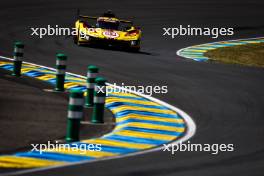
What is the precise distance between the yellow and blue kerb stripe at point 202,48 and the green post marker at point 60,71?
29.8 ft

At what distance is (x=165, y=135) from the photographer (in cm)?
1293

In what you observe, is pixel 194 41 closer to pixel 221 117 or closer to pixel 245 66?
pixel 245 66

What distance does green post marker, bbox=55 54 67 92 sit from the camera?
1686cm

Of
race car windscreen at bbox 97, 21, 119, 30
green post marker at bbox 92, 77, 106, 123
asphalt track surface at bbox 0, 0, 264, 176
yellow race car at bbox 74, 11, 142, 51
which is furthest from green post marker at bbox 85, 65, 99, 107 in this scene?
race car windscreen at bbox 97, 21, 119, 30

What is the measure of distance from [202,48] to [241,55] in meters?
2.49

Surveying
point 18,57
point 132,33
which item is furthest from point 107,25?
point 18,57

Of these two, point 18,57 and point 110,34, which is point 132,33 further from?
point 18,57

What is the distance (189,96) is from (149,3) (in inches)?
913

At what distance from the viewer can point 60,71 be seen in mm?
17141

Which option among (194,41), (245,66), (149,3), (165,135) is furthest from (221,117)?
(149,3)

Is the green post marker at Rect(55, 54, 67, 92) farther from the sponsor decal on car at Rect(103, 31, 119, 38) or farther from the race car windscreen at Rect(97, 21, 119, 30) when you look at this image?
the race car windscreen at Rect(97, 21, 119, 30)

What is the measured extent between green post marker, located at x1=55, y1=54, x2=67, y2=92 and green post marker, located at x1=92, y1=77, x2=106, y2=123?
3.27m

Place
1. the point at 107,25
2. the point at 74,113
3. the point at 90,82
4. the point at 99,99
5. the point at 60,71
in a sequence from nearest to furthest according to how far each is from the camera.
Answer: the point at 74,113 → the point at 99,99 → the point at 90,82 → the point at 60,71 → the point at 107,25

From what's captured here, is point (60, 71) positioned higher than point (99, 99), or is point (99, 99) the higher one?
point (60, 71)
